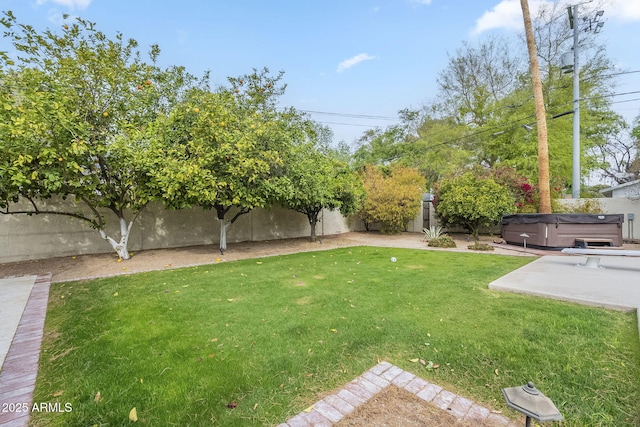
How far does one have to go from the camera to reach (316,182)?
794 centimetres

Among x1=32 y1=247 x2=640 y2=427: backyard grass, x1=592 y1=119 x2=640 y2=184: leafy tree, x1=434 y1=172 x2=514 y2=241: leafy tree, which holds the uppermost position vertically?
x1=592 y1=119 x2=640 y2=184: leafy tree

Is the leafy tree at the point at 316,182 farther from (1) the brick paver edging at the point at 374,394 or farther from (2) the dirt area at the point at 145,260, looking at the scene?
(1) the brick paver edging at the point at 374,394

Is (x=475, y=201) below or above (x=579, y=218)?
above

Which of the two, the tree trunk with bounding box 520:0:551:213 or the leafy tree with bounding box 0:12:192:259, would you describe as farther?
the tree trunk with bounding box 520:0:551:213

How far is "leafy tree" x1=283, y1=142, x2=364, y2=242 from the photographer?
7559 millimetres

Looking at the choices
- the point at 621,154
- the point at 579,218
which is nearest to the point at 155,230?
the point at 579,218

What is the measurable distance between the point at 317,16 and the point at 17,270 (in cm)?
1166

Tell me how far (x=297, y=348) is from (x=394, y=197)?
1023cm

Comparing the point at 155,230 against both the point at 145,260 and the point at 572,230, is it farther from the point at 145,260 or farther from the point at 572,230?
the point at 572,230

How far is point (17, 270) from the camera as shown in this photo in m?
5.97

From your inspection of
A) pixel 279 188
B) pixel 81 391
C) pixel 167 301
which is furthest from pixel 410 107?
pixel 81 391

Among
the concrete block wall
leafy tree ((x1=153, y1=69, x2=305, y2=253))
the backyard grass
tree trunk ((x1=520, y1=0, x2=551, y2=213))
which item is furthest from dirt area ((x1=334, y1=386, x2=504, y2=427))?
tree trunk ((x1=520, y1=0, x2=551, y2=213))

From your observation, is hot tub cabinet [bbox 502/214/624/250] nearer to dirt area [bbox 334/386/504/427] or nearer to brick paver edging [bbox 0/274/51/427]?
dirt area [bbox 334/386/504/427]

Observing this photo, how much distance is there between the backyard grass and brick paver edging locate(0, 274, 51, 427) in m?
0.08
